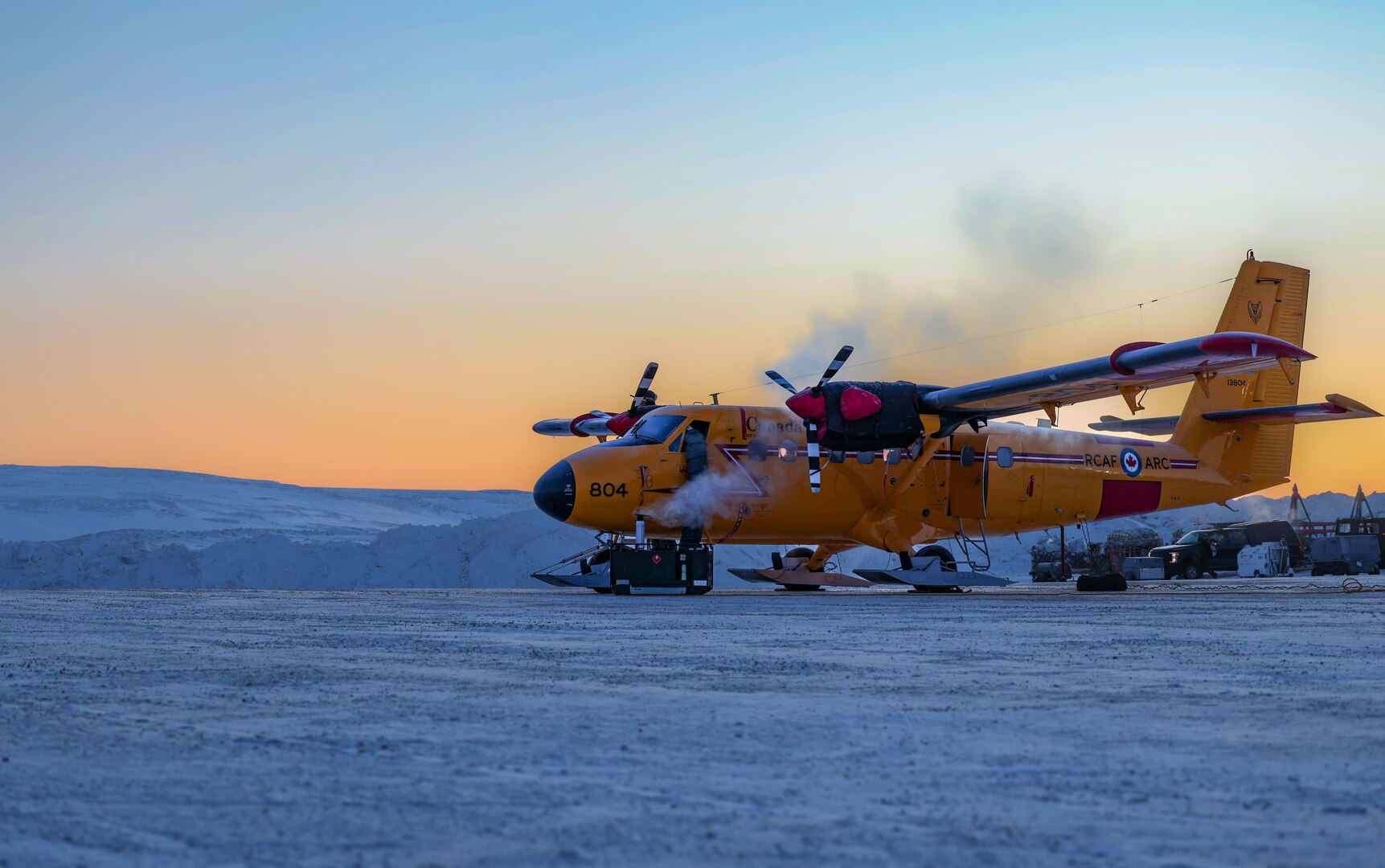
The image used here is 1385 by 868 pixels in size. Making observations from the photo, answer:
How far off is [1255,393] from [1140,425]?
2973 millimetres

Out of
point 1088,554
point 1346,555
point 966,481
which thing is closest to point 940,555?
point 966,481

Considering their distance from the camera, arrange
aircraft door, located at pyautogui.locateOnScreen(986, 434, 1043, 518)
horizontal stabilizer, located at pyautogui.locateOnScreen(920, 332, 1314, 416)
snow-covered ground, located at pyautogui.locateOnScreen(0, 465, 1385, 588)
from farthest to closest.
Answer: snow-covered ground, located at pyautogui.locateOnScreen(0, 465, 1385, 588) → aircraft door, located at pyautogui.locateOnScreen(986, 434, 1043, 518) → horizontal stabilizer, located at pyautogui.locateOnScreen(920, 332, 1314, 416)

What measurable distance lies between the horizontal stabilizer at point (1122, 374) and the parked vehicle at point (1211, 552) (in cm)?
1860

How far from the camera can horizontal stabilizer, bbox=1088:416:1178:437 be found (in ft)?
98.1

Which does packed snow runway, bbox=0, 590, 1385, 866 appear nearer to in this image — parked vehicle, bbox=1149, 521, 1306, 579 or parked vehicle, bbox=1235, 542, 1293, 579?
parked vehicle, bbox=1235, 542, 1293, 579

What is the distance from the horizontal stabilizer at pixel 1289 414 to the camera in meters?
26.3

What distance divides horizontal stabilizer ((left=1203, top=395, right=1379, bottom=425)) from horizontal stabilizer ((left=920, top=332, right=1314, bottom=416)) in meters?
5.06

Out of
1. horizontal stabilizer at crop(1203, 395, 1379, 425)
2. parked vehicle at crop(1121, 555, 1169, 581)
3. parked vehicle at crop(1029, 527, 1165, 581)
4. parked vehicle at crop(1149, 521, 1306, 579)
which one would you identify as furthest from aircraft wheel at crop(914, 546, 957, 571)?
parked vehicle at crop(1121, 555, 1169, 581)

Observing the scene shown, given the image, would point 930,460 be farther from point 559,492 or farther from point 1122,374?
point 559,492

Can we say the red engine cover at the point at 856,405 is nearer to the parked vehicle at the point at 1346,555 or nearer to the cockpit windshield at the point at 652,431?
→ the cockpit windshield at the point at 652,431

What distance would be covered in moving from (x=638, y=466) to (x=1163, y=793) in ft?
63.2

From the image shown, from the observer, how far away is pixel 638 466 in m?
23.5

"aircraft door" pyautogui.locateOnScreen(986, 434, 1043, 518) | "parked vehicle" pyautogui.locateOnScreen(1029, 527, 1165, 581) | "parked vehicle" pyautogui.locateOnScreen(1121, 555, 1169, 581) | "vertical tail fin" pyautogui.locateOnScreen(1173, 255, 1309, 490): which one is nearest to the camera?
"aircraft door" pyautogui.locateOnScreen(986, 434, 1043, 518)

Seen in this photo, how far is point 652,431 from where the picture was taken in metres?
24.1
